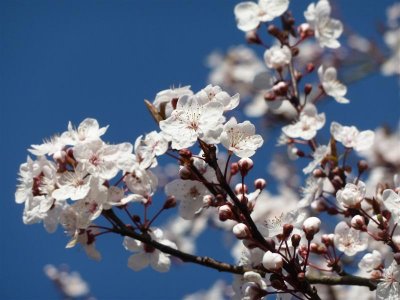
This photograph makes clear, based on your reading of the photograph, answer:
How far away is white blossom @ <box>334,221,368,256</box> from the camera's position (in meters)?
2.51

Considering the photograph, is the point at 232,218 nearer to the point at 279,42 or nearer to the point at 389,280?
the point at 389,280

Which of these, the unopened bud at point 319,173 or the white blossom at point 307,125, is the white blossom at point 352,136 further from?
the unopened bud at point 319,173

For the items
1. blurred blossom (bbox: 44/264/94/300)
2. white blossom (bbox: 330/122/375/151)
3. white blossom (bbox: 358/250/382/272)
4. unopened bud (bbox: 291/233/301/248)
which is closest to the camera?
unopened bud (bbox: 291/233/301/248)

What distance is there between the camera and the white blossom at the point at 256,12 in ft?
10.6

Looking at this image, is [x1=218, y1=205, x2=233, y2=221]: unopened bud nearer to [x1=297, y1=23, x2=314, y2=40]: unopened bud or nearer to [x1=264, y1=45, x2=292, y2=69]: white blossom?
[x1=264, y1=45, x2=292, y2=69]: white blossom

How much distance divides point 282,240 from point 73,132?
3.00ft

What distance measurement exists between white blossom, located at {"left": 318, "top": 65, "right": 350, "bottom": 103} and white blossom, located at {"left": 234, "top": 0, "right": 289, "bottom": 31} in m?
0.38

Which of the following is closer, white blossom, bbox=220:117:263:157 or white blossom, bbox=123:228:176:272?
white blossom, bbox=220:117:263:157

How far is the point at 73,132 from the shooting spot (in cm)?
247

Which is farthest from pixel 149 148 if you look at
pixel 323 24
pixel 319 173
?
pixel 323 24

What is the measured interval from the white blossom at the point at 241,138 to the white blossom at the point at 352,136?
86 centimetres

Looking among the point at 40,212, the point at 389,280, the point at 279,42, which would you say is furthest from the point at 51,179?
the point at 279,42

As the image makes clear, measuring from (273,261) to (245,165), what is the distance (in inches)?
15.7

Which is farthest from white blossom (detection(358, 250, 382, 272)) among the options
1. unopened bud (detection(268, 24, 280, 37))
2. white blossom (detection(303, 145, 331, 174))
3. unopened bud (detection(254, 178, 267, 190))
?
unopened bud (detection(268, 24, 280, 37))
